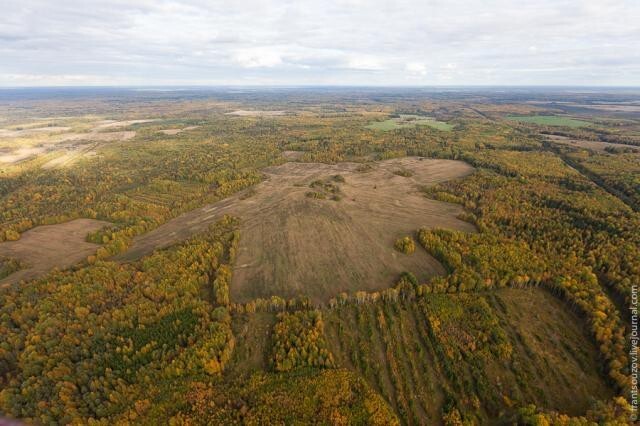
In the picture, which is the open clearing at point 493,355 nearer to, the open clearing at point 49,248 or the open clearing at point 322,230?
the open clearing at point 322,230

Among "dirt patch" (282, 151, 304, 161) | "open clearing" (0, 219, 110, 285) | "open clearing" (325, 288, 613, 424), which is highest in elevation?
"dirt patch" (282, 151, 304, 161)

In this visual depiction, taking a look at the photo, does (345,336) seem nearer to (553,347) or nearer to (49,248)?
(553,347)

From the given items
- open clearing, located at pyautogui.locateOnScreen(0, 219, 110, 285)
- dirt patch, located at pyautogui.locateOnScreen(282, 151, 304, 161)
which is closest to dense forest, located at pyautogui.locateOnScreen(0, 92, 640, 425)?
open clearing, located at pyautogui.locateOnScreen(0, 219, 110, 285)

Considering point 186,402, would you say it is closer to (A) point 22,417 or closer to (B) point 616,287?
(A) point 22,417

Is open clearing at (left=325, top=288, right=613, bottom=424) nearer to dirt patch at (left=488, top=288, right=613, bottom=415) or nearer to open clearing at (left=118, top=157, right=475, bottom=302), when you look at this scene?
dirt patch at (left=488, top=288, right=613, bottom=415)

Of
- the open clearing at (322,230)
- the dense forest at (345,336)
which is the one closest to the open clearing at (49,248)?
the dense forest at (345,336)

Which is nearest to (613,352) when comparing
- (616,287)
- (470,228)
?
(616,287)
